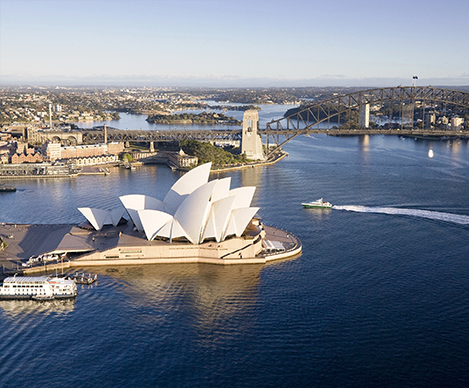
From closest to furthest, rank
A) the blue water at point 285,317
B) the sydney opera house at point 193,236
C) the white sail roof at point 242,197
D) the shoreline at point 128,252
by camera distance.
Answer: the blue water at point 285,317, the shoreline at point 128,252, the sydney opera house at point 193,236, the white sail roof at point 242,197

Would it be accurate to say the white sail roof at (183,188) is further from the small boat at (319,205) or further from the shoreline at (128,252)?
the small boat at (319,205)

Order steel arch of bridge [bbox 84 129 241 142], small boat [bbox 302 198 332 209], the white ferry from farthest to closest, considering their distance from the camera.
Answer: steel arch of bridge [bbox 84 129 241 142], small boat [bbox 302 198 332 209], the white ferry

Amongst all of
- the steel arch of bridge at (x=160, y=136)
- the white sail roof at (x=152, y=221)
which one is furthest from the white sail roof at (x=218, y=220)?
the steel arch of bridge at (x=160, y=136)

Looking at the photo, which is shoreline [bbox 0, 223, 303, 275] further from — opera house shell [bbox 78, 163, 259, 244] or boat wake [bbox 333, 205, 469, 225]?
boat wake [bbox 333, 205, 469, 225]

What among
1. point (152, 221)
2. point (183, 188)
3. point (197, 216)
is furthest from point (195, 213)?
point (183, 188)

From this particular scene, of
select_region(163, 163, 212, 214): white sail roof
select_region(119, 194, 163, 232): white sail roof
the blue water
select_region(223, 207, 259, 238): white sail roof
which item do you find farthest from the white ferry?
select_region(223, 207, 259, 238): white sail roof

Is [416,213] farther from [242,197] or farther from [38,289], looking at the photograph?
[38,289]

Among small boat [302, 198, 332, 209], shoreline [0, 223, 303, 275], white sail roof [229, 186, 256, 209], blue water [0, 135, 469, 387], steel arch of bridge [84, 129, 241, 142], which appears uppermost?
steel arch of bridge [84, 129, 241, 142]
